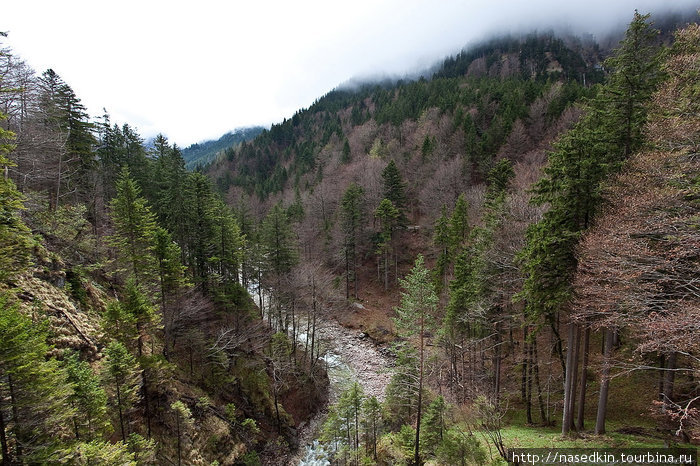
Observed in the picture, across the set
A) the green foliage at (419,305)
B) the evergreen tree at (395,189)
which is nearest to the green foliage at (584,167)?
the green foliage at (419,305)

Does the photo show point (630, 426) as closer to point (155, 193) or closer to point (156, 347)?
point (156, 347)

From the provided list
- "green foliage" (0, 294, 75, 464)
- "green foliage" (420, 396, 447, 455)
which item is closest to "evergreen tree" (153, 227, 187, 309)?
"green foliage" (0, 294, 75, 464)

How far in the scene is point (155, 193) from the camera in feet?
115

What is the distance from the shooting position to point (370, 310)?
40.1 m

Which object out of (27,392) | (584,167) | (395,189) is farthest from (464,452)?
(395,189)

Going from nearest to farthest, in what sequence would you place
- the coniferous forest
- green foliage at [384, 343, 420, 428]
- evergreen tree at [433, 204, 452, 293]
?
1. the coniferous forest
2. green foliage at [384, 343, 420, 428]
3. evergreen tree at [433, 204, 452, 293]

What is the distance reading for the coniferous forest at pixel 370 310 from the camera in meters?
9.56

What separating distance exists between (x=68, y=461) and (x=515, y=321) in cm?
2079

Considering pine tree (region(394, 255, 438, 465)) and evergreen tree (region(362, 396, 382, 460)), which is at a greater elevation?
pine tree (region(394, 255, 438, 465))

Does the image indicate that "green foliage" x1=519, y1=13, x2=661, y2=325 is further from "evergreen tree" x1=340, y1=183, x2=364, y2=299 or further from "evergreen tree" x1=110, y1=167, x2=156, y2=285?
"evergreen tree" x1=340, y1=183, x2=364, y2=299

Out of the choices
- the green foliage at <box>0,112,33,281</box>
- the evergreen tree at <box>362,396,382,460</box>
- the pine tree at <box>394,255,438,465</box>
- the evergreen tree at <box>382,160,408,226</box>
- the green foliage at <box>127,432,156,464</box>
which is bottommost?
the evergreen tree at <box>362,396,382,460</box>

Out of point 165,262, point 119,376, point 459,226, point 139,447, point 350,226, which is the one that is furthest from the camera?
point 350,226

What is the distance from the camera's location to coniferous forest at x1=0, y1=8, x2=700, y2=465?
9.56 meters

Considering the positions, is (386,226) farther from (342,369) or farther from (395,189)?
(342,369)
